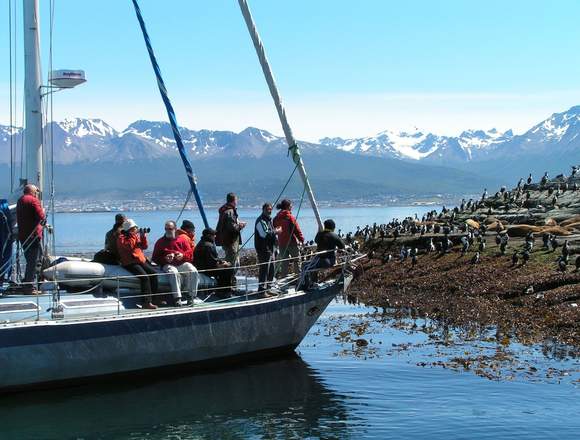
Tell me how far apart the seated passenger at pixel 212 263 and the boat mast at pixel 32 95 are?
3300 millimetres

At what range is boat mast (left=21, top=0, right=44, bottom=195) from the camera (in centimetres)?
1704

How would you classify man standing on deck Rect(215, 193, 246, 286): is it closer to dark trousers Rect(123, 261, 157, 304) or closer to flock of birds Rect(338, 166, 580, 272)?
dark trousers Rect(123, 261, 157, 304)

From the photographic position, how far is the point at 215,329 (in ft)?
56.5

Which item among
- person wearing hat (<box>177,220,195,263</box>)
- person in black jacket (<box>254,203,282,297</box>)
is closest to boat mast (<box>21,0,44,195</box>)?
person wearing hat (<box>177,220,195,263</box>)

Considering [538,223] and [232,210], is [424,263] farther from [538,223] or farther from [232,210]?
[232,210]

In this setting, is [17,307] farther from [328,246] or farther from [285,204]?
[328,246]

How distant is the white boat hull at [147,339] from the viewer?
15234mm

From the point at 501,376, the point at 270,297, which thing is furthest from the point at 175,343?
the point at 501,376

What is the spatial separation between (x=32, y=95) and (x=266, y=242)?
18.1 feet

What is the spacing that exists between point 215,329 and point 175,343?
0.88 m

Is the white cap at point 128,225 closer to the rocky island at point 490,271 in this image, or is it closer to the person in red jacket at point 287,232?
the person in red jacket at point 287,232

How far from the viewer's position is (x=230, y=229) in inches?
715

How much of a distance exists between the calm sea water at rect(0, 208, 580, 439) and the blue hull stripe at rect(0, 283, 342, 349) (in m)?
1.12

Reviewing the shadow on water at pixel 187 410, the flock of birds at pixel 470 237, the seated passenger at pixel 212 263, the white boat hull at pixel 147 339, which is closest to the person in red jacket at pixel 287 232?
the white boat hull at pixel 147 339
